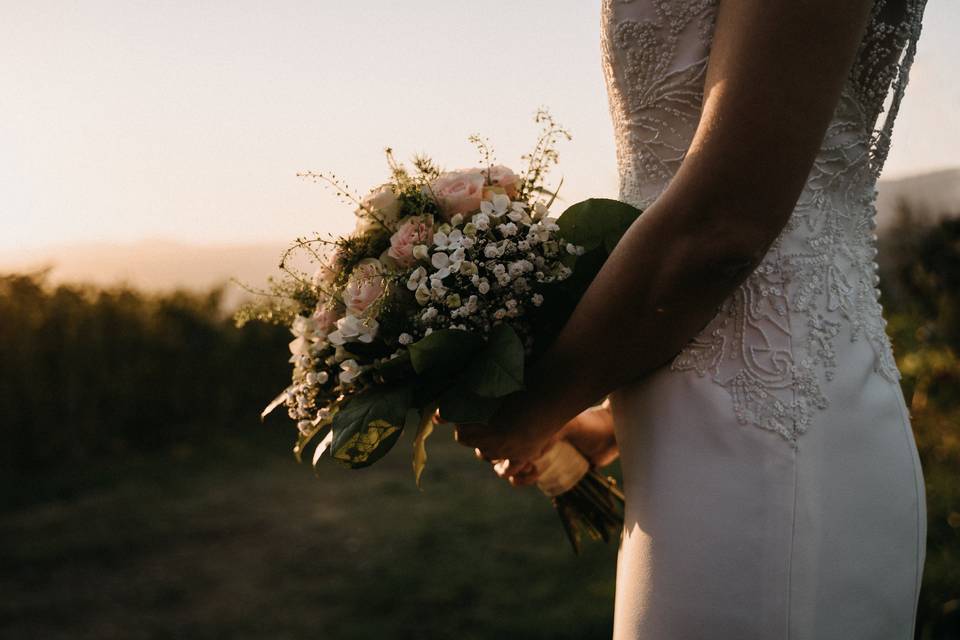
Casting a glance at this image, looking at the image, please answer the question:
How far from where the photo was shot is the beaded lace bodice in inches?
64.1

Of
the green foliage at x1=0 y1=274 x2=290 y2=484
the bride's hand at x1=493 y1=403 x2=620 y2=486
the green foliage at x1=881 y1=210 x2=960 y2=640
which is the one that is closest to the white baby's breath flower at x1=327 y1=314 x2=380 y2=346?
the bride's hand at x1=493 y1=403 x2=620 y2=486

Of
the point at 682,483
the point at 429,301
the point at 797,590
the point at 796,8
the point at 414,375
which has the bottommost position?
the point at 797,590

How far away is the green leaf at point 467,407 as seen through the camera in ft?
5.62

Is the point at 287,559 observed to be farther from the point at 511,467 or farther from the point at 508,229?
the point at 508,229

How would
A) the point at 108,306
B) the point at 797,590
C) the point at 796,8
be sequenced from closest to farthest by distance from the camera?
the point at 796,8, the point at 797,590, the point at 108,306

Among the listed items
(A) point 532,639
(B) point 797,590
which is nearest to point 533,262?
(B) point 797,590

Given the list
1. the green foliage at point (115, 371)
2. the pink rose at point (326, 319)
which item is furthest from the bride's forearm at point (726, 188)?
the green foliage at point (115, 371)

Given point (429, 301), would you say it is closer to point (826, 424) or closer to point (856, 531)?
point (826, 424)

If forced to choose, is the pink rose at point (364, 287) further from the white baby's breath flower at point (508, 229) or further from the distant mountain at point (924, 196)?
the distant mountain at point (924, 196)

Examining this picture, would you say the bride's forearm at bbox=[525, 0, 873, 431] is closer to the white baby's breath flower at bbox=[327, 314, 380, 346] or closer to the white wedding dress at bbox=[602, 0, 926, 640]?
the white wedding dress at bbox=[602, 0, 926, 640]

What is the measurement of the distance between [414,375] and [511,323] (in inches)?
9.5

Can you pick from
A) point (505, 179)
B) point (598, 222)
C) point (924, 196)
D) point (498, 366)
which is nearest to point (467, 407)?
point (498, 366)

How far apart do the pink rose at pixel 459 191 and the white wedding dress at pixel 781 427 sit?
40 centimetres

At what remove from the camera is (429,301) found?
1.80m
